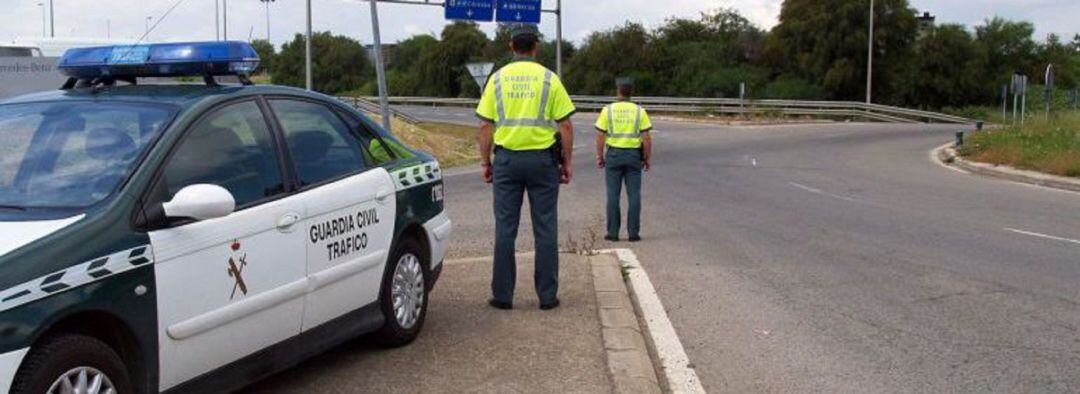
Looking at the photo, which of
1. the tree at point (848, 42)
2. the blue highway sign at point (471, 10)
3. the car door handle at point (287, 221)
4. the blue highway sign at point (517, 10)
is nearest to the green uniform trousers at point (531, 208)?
the car door handle at point (287, 221)

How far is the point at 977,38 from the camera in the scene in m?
72.4

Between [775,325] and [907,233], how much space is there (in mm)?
5296

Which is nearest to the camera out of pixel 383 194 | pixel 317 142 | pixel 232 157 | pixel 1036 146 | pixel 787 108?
pixel 232 157

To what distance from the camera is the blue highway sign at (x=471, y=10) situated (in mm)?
32812

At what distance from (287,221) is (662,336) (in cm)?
248

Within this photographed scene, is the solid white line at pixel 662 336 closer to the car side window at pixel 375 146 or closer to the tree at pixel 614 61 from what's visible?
the car side window at pixel 375 146

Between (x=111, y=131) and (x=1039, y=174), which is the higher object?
(x=111, y=131)

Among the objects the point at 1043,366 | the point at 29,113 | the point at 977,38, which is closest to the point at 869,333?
the point at 1043,366

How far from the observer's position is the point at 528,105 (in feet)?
21.3

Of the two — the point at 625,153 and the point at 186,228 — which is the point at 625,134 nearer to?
the point at 625,153

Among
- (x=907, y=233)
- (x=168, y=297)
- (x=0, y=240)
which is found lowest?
(x=907, y=233)

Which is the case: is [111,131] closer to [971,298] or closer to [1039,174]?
[971,298]

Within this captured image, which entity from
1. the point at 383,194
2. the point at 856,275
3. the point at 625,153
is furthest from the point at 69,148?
the point at 625,153

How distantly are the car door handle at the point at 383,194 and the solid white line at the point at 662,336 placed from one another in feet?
5.46
